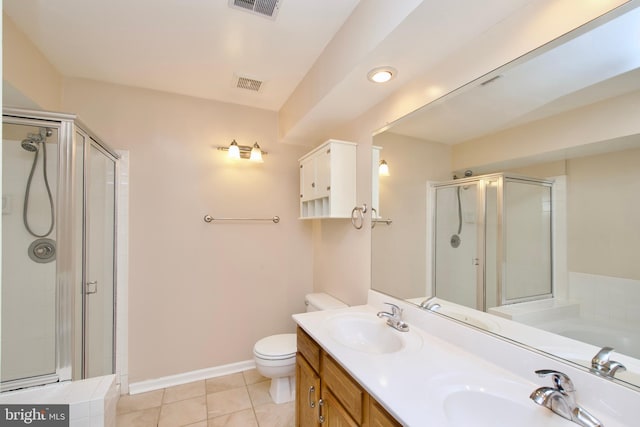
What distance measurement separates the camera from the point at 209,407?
7.11 ft

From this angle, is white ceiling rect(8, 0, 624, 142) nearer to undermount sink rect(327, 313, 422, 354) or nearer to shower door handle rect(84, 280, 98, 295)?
undermount sink rect(327, 313, 422, 354)

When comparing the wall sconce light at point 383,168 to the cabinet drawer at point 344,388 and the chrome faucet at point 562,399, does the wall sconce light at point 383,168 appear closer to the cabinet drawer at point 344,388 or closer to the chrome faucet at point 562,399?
the cabinet drawer at point 344,388

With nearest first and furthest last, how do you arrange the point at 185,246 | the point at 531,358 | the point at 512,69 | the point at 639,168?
the point at 639,168 → the point at 531,358 → the point at 512,69 → the point at 185,246

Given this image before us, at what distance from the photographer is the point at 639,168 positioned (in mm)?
917

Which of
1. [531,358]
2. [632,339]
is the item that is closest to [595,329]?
[632,339]

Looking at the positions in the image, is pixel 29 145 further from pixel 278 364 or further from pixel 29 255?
pixel 278 364

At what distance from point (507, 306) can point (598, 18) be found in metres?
1.08

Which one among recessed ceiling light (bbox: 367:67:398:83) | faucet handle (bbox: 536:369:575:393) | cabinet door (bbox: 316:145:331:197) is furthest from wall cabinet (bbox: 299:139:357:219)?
faucet handle (bbox: 536:369:575:393)

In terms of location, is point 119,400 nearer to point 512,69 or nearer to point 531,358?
point 531,358

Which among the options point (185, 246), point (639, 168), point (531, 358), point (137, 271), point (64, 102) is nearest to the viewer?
point (639, 168)

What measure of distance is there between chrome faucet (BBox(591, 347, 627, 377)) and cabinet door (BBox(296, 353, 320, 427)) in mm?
1116

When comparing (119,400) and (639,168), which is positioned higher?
(639,168)

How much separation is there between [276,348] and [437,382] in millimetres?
1388

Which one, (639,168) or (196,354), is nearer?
(639,168)
